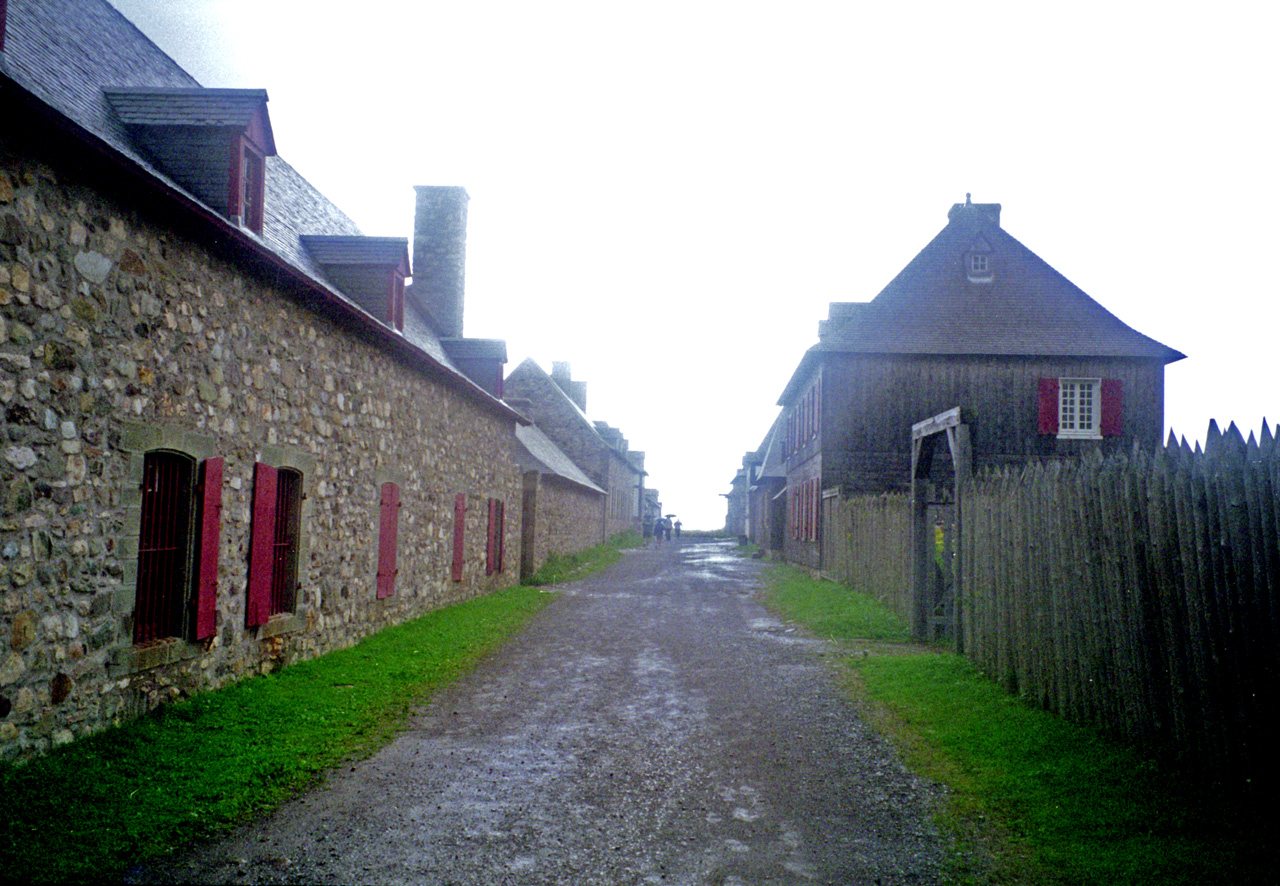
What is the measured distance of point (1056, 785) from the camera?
5102 millimetres

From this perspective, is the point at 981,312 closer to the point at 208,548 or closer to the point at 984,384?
the point at 984,384

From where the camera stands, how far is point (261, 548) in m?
8.08

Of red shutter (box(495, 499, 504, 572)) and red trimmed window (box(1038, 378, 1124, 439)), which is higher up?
red trimmed window (box(1038, 378, 1124, 439))

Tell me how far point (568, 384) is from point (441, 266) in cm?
3345

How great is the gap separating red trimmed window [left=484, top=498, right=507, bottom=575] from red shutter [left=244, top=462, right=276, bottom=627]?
9184mm

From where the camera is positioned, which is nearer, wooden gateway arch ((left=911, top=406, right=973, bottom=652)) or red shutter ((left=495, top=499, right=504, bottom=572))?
wooden gateway arch ((left=911, top=406, right=973, bottom=652))

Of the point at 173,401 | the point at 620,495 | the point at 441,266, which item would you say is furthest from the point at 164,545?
the point at 620,495

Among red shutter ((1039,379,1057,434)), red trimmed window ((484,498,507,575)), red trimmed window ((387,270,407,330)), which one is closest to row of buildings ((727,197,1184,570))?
red shutter ((1039,379,1057,434))

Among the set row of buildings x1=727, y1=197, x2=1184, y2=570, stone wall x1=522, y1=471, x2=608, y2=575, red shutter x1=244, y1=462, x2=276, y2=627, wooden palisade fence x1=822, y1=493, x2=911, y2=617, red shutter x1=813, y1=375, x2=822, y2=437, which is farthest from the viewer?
red shutter x1=813, y1=375, x2=822, y2=437

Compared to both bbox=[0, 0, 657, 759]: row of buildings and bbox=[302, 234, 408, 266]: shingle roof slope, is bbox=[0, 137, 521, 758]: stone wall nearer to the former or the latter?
bbox=[0, 0, 657, 759]: row of buildings

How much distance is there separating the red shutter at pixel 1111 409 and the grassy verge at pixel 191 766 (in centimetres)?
1897

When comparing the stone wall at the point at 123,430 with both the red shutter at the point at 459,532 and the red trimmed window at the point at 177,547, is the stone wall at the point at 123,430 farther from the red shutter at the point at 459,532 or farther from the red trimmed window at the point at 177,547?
the red shutter at the point at 459,532

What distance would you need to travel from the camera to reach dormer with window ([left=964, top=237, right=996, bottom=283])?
77.3ft

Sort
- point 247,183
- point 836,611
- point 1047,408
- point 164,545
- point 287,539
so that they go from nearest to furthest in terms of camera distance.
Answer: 1. point 164,545
2. point 247,183
3. point 287,539
4. point 836,611
5. point 1047,408
